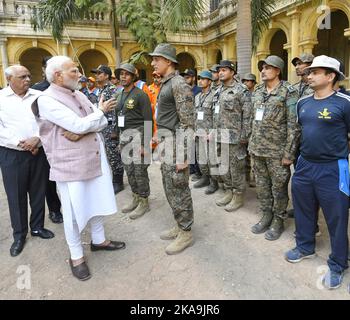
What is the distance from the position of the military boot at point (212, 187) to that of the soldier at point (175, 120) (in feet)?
5.63

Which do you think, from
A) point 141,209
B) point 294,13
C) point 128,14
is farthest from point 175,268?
point 294,13

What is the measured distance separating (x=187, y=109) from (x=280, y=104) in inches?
40.5

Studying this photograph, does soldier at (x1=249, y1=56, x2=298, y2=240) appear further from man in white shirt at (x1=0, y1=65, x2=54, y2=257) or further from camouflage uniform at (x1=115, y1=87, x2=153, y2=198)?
man in white shirt at (x1=0, y1=65, x2=54, y2=257)

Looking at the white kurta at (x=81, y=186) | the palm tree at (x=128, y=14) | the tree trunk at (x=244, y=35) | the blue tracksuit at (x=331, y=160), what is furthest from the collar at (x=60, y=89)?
the palm tree at (x=128, y=14)

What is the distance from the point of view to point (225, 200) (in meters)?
4.48

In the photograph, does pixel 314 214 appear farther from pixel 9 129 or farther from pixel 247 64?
pixel 247 64

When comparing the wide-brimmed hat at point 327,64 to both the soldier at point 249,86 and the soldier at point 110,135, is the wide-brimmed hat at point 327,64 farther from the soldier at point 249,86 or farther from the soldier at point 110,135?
the soldier at point 110,135

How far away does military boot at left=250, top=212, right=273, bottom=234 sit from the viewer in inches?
141

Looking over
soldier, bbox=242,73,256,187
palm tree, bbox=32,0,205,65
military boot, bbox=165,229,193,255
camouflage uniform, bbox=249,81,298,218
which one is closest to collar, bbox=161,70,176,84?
camouflage uniform, bbox=249,81,298,218

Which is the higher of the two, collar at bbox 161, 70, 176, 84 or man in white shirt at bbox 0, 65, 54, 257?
collar at bbox 161, 70, 176, 84

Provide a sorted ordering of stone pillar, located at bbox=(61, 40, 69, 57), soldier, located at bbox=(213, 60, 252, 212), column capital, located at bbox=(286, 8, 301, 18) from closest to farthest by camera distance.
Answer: soldier, located at bbox=(213, 60, 252, 212) → column capital, located at bbox=(286, 8, 301, 18) → stone pillar, located at bbox=(61, 40, 69, 57)

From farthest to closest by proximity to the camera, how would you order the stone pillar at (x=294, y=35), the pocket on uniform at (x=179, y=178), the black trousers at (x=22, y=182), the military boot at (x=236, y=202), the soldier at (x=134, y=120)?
1. the stone pillar at (x=294, y=35)
2. the military boot at (x=236, y=202)
3. the soldier at (x=134, y=120)
4. the black trousers at (x=22, y=182)
5. the pocket on uniform at (x=179, y=178)

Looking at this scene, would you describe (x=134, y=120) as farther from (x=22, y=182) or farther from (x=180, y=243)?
(x=180, y=243)

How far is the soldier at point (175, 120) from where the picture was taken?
117 inches
